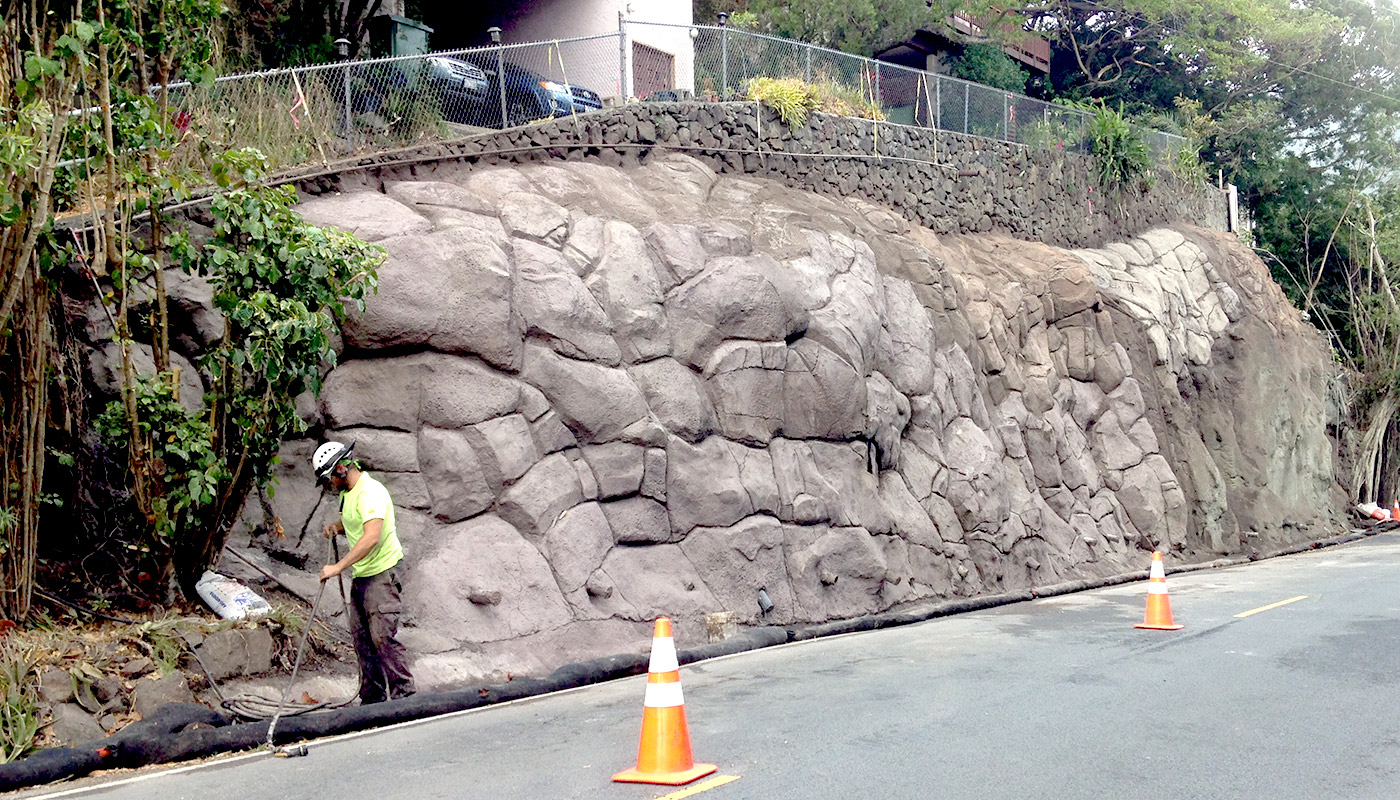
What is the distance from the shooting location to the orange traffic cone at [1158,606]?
41.1 feet

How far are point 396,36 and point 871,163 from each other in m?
8.14

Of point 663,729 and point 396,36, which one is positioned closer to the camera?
point 663,729

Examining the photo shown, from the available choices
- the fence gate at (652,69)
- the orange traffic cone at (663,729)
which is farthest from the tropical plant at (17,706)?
the fence gate at (652,69)

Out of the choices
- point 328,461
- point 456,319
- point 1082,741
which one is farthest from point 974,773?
point 456,319

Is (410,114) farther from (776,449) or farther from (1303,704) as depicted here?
(1303,704)

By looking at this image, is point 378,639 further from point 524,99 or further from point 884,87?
point 884,87

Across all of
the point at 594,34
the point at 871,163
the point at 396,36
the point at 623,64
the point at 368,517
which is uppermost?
the point at 594,34

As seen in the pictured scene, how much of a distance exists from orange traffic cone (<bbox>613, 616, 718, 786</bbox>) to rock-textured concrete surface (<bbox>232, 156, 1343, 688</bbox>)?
4.04 metres

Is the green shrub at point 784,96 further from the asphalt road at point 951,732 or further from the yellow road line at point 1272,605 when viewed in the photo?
the asphalt road at point 951,732

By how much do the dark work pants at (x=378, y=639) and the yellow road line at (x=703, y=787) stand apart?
3.24 m

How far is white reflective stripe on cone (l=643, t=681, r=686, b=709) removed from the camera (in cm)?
649

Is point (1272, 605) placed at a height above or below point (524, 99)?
below

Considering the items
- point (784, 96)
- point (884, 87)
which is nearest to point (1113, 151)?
point (884, 87)

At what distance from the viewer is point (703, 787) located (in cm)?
642
